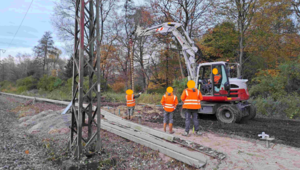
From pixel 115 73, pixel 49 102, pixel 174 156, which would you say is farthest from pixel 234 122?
pixel 115 73

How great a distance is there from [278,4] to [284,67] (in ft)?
18.3

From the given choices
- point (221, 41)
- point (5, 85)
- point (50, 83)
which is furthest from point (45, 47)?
point (221, 41)

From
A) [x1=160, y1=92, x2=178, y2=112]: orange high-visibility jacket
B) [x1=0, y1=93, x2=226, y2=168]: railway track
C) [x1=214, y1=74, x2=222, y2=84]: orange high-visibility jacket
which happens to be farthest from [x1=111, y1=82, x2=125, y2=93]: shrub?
[x1=160, y1=92, x2=178, y2=112]: orange high-visibility jacket

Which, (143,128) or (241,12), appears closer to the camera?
(143,128)

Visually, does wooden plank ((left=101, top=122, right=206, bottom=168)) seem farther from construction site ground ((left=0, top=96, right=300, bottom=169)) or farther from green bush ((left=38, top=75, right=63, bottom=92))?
green bush ((left=38, top=75, right=63, bottom=92))

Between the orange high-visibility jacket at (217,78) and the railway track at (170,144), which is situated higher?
the orange high-visibility jacket at (217,78)

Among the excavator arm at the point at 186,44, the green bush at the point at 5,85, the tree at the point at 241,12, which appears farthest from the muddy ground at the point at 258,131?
the green bush at the point at 5,85

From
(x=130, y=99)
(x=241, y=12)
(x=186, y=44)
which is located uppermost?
(x=241, y=12)

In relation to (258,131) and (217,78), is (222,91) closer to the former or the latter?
(217,78)

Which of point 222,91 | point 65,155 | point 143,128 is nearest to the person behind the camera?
point 65,155

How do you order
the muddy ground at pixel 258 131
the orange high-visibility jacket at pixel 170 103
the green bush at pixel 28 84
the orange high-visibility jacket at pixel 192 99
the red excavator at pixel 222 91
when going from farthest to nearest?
1. the green bush at pixel 28 84
2. the red excavator at pixel 222 91
3. the orange high-visibility jacket at pixel 170 103
4. the orange high-visibility jacket at pixel 192 99
5. the muddy ground at pixel 258 131

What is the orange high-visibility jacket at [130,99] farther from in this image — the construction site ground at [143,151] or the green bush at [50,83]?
the green bush at [50,83]

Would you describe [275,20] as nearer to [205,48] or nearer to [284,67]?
[284,67]

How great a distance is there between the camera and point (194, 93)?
677 cm
